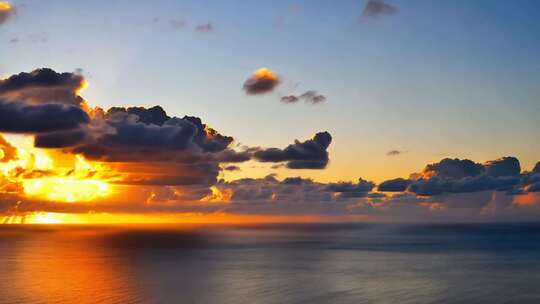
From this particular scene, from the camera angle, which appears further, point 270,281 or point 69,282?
point 270,281

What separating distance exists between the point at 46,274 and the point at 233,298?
160ft

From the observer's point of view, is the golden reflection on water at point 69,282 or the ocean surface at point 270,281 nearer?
the golden reflection on water at point 69,282

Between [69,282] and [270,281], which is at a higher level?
[69,282]

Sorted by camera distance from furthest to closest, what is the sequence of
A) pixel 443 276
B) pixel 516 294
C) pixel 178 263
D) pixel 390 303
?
pixel 178 263, pixel 443 276, pixel 516 294, pixel 390 303

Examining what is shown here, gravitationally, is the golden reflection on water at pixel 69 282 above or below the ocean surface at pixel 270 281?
above

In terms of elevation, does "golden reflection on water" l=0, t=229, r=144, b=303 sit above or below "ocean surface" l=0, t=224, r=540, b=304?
above

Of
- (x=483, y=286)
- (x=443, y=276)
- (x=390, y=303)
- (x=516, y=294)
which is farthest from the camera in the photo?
(x=443, y=276)

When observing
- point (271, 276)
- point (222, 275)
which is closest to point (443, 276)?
point (271, 276)

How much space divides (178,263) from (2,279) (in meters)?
48.1

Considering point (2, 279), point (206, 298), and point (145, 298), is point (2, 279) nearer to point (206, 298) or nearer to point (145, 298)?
point (145, 298)

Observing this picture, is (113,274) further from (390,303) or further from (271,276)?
(390,303)

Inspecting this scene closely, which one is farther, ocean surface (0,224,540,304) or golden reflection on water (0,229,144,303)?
ocean surface (0,224,540,304)

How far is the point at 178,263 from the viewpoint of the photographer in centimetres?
15038

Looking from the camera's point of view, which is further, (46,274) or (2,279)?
(46,274)
